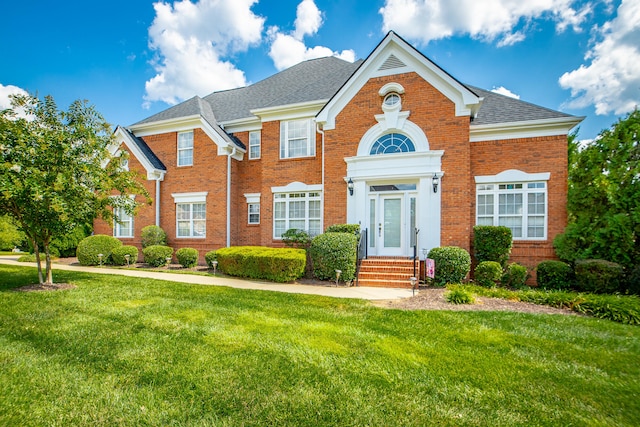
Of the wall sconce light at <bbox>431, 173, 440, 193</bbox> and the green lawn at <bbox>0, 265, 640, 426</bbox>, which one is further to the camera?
the wall sconce light at <bbox>431, 173, 440, 193</bbox>

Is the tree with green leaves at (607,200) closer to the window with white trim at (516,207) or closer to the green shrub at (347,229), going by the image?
the window with white trim at (516,207)

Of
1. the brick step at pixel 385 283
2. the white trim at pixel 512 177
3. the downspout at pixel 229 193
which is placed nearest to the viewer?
the brick step at pixel 385 283

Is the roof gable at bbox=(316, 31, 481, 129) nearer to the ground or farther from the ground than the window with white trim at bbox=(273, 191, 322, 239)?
farther from the ground

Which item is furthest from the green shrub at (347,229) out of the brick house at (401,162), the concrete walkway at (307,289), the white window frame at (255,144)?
the white window frame at (255,144)

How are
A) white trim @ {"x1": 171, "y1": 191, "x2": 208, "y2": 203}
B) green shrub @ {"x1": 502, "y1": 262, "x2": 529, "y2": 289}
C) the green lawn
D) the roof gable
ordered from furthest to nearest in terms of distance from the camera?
white trim @ {"x1": 171, "y1": 191, "x2": 208, "y2": 203}, the roof gable, green shrub @ {"x1": 502, "y1": 262, "x2": 529, "y2": 289}, the green lawn

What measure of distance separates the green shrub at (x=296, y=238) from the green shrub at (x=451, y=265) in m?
5.22

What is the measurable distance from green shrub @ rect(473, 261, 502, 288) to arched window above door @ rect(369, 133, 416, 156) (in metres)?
4.75

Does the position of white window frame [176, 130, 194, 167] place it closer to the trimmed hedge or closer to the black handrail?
the trimmed hedge

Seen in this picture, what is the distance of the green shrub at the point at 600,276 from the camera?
8.58 metres

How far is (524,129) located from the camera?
38.1 ft

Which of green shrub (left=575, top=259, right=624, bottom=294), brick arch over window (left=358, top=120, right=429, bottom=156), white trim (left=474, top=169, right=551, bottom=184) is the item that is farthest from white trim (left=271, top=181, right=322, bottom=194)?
green shrub (left=575, top=259, right=624, bottom=294)

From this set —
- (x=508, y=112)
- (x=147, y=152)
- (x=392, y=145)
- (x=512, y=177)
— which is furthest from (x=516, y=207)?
(x=147, y=152)

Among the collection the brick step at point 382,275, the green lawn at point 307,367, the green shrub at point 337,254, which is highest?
the green shrub at point 337,254

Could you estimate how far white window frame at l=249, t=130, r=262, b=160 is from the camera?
52.8ft
